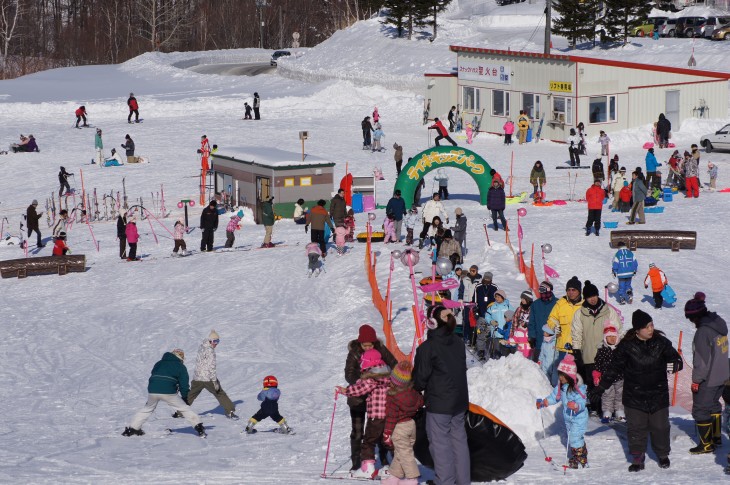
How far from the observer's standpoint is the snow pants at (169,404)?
1252 cm

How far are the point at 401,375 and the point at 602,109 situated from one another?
113 feet

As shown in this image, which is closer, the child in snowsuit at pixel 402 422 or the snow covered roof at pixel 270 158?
the child in snowsuit at pixel 402 422

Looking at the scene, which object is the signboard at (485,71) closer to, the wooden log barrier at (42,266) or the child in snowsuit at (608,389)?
the wooden log barrier at (42,266)

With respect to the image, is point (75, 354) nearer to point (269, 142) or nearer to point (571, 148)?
point (571, 148)

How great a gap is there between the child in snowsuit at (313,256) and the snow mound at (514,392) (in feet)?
36.0

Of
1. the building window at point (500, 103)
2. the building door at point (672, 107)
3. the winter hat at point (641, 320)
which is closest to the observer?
the winter hat at point (641, 320)

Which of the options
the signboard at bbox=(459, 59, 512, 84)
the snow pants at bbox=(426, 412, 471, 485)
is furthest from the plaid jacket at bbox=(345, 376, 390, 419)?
the signboard at bbox=(459, 59, 512, 84)

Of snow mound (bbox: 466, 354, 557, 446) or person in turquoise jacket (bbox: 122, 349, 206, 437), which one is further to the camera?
person in turquoise jacket (bbox: 122, 349, 206, 437)

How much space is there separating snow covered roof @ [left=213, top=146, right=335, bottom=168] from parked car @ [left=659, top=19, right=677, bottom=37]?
35883 millimetres

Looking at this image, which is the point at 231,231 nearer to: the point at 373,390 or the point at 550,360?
the point at 550,360

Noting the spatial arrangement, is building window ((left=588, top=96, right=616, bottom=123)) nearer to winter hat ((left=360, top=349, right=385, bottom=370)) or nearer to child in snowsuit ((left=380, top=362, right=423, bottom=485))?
winter hat ((left=360, top=349, right=385, bottom=370))

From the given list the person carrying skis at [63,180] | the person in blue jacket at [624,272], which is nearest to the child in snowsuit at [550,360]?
the person in blue jacket at [624,272]

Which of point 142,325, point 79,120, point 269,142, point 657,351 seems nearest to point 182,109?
point 79,120

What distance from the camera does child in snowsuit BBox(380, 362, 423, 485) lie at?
9609 mm
